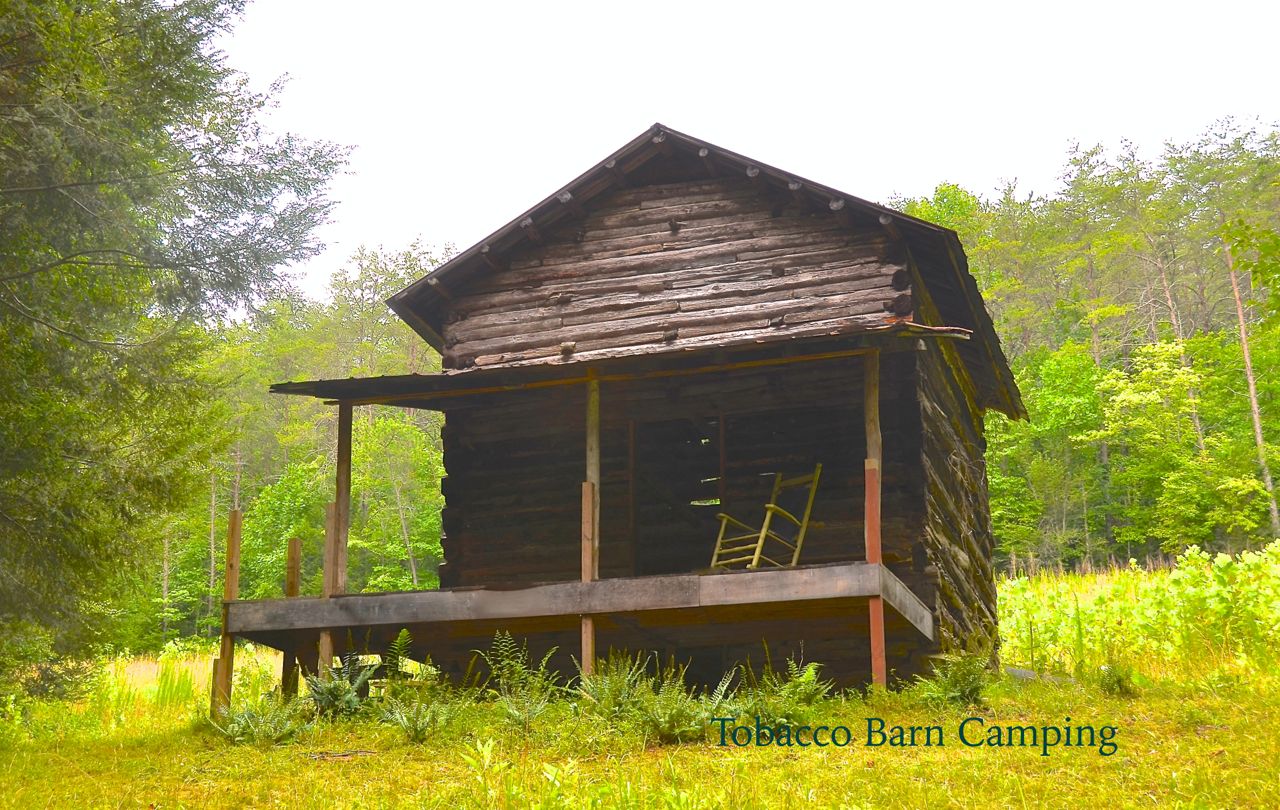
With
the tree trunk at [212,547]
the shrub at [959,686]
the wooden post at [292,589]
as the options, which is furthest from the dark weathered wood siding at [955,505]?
the tree trunk at [212,547]

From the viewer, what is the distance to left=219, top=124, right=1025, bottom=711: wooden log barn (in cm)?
1278

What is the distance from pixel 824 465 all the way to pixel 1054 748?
5810mm

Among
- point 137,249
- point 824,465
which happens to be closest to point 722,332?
point 824,465

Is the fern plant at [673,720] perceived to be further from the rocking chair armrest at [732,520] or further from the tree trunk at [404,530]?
the tree trunk at [404,530]

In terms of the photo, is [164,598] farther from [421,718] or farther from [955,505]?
[421,718]

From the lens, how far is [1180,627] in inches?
657

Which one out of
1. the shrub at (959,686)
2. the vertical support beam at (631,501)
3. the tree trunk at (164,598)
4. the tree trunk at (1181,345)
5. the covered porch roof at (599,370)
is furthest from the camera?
the tree trunk at (164,598)

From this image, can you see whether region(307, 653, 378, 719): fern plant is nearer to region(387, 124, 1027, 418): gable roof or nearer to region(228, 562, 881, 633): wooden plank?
region(228, 562, 881, 633): wooden plank

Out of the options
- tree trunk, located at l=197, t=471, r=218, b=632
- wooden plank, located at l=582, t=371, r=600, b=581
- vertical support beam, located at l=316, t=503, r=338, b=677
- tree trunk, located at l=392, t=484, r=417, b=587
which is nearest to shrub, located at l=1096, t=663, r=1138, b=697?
wooden plank, located at l=582, t=371, r=600, b=581

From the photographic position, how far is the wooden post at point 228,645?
40.6ft

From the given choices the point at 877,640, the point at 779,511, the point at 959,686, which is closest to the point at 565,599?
the point at 779,511

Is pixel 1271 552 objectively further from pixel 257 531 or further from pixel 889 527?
pixel 257 531

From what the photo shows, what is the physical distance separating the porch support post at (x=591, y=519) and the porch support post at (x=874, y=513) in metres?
2.72

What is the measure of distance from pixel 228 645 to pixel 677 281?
677cm
